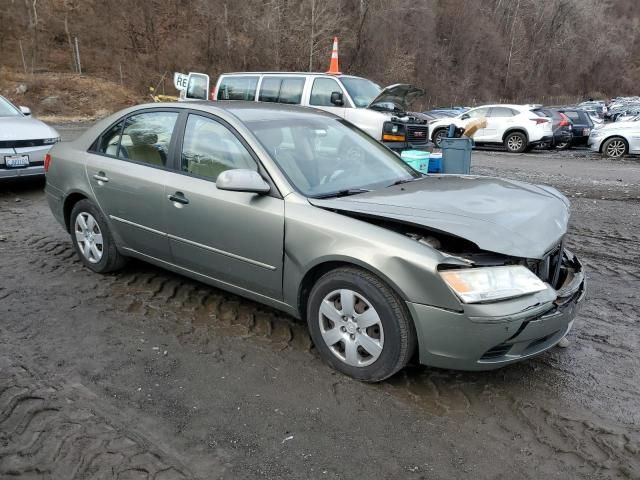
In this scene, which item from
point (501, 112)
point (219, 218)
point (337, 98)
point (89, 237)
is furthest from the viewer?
point (501, 112)

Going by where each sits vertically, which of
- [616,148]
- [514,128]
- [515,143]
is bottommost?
[515,143]

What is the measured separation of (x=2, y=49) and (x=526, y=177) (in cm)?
3602

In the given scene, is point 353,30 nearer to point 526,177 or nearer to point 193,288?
point 526,177

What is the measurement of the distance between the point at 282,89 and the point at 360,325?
8.48m

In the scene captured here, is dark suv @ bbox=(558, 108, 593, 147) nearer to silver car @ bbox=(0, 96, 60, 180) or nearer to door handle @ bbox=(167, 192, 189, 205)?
silver car @ bbox=(0, 96, 60, 180)

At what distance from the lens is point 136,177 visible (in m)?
4.02

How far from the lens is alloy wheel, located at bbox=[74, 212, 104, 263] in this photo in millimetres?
4527

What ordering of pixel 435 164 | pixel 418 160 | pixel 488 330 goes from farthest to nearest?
pixel 435 164
pixel 418 160
pixel 488 330

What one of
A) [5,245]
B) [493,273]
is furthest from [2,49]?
[493,273]

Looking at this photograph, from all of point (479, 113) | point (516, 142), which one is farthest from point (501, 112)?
point (516, 142)

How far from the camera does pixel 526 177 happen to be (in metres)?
11.4

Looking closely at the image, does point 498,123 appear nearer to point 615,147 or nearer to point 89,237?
point 615,147

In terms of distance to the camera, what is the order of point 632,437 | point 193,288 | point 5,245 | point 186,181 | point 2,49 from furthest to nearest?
point 2,49 < point 5,245 < point 193,288 < point 186,181 < point 632,437

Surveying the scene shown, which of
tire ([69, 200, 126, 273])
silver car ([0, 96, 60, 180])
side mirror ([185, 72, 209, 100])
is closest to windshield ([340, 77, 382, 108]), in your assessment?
side mirror ([185, 72, 209, 100])
